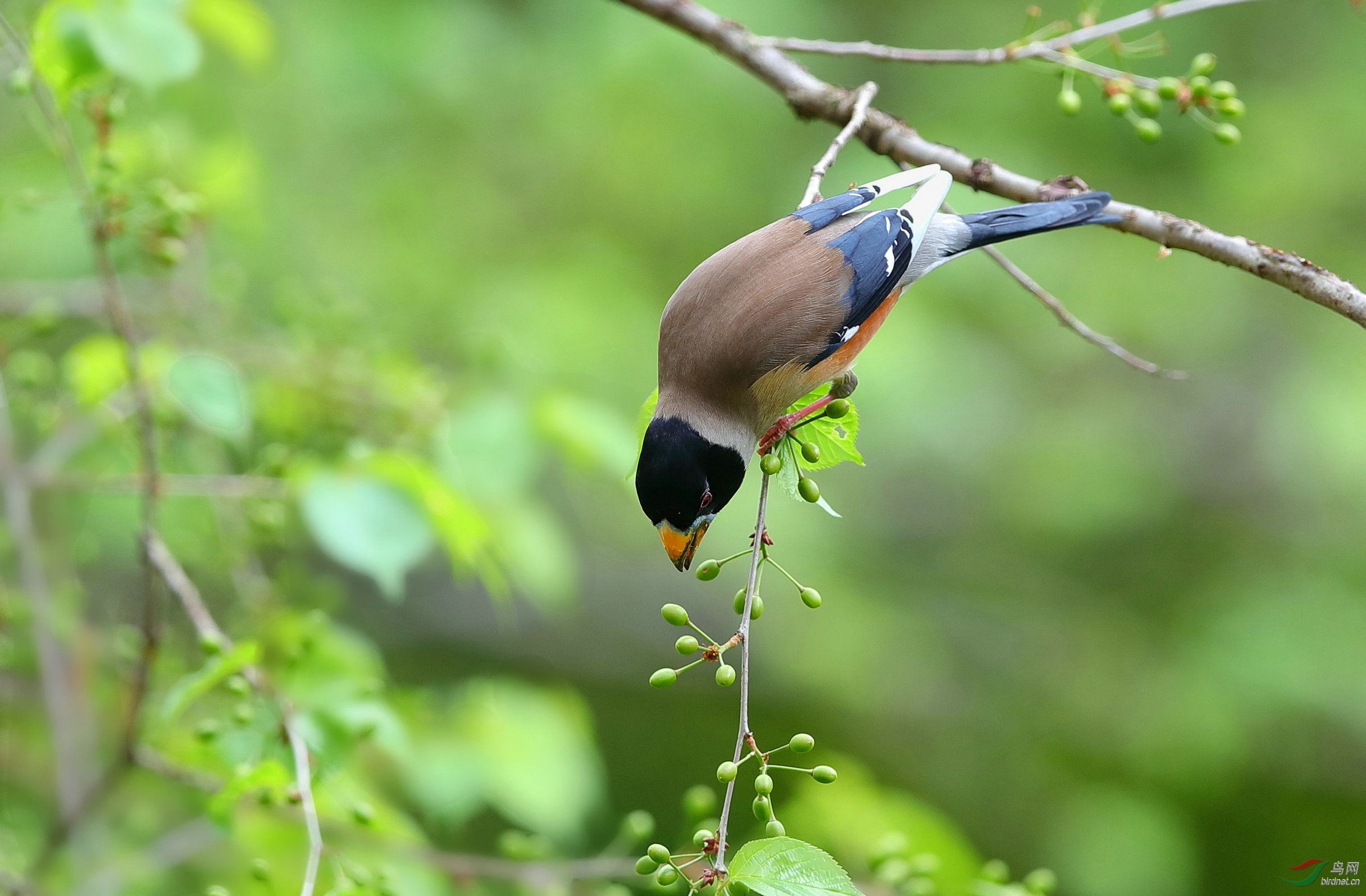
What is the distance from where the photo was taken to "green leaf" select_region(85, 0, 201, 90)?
1782mm

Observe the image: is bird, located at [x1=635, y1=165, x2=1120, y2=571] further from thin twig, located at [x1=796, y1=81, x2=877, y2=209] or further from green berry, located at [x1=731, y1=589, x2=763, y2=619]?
green berry, located at [x1=731, y1=589, x2=763, y2=619]

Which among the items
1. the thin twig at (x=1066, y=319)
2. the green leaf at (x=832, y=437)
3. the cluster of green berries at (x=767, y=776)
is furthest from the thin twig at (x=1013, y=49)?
the cluster of green berries at (x=767, y=776)

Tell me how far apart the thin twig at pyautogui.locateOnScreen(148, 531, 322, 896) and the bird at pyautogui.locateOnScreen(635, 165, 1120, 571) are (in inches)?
27.4

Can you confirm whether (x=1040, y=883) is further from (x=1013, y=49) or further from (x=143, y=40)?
(x=143, y=40)

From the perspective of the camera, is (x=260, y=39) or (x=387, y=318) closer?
(x=260, y=39)

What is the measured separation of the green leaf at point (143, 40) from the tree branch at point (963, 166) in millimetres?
862

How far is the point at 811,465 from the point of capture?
1748mm

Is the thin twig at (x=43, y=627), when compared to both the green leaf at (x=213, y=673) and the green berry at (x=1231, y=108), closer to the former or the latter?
the green leaf at (x=213, y=673)

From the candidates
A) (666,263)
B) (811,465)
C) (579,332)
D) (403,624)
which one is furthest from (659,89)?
(811,465)

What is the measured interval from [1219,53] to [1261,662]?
121 inches

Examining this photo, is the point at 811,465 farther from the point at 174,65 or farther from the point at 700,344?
the point at 174,65

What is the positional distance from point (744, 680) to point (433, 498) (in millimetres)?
1032

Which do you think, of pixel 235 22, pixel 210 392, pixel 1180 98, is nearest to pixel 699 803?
pixel 210 392

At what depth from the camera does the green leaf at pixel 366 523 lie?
2.05 meters
